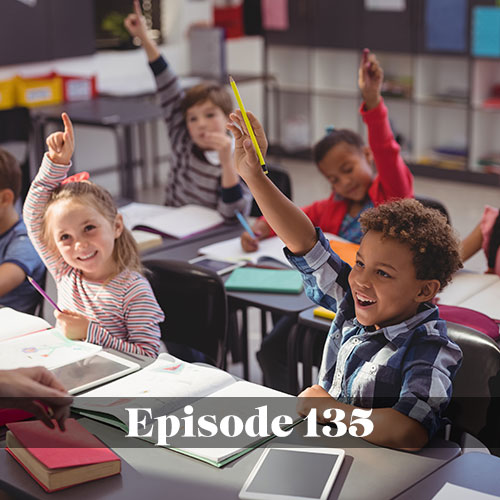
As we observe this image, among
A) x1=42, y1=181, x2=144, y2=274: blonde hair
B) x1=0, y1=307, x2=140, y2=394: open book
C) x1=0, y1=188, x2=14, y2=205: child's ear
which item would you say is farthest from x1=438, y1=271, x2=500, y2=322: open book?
x1=0, y1=188, x2=14, y2=205: child's ear

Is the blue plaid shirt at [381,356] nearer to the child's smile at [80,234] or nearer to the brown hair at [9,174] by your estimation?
the child's smile at [80,234]

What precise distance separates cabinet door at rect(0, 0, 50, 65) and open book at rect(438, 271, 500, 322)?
4.03 metres

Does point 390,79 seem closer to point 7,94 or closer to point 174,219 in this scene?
point 7,94

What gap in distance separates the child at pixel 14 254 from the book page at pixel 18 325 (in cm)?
37

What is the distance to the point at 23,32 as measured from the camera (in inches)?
222

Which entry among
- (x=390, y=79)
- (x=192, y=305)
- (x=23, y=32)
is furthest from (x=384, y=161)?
(x=390, y=79)

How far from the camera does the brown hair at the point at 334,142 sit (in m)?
2.79

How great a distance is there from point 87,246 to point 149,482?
2.79 feet

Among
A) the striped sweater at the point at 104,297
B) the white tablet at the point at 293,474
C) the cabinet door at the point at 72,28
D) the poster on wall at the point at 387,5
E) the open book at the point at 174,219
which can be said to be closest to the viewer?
the white tablet at the point at 293,474

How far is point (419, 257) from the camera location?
1589 millimetres

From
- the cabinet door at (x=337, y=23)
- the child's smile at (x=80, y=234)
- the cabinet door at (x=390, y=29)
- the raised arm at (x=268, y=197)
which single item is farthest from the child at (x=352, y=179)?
the cabinet door at (x=337, y=23)

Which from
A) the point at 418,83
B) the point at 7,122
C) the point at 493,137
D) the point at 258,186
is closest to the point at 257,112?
the point at 418,83

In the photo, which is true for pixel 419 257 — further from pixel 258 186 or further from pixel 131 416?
pixel 131 416

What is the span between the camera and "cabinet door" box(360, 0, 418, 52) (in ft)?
20.7
